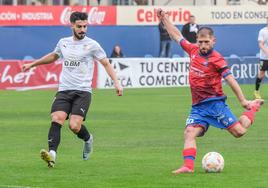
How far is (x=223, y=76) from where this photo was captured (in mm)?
13891

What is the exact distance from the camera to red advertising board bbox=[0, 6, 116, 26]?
133 feet

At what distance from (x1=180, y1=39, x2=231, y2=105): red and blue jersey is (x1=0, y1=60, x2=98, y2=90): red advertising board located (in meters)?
21.1

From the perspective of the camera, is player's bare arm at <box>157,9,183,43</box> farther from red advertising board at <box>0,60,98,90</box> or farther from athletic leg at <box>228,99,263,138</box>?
red advertising board at <box>0,60,98,90</box>

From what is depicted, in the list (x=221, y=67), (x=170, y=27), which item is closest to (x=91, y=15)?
Result: (x=170, y=27)

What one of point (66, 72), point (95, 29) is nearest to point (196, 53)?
point (66, 72)

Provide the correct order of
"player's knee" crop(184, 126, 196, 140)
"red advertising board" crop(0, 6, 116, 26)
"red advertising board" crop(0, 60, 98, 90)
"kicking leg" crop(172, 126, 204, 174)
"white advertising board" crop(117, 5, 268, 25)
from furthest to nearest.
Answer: "white advertising board" crop(117, 5, 268, 25) < "red advertising board" crop(0, 6, 116, 26) < "red advertising board" crop(0, 60, 98, 90) < "player's knee" crop(184, 126, 196, 140) < "kicking leg" crop(172, 126, 204, 174)

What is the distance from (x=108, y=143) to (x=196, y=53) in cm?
461

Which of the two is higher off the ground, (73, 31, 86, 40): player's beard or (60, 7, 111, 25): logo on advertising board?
(73, 31, 86, 40): player's beard

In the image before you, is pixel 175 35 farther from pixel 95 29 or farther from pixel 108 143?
pixel 95 29

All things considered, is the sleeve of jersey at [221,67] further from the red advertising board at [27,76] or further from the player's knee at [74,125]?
the red advertising board at [27,76]

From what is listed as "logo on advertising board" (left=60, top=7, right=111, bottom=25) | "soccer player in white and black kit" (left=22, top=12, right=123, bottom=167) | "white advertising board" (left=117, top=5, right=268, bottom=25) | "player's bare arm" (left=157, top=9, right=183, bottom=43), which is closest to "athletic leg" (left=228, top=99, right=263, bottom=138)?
"player's bare arm" (left=157, top=9, right=183, bottom=43)

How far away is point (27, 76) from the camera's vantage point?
3522 cm

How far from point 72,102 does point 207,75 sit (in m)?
2.22

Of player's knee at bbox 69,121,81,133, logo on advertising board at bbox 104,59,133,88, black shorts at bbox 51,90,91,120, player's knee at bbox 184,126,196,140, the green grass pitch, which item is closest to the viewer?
the green grass pitch
